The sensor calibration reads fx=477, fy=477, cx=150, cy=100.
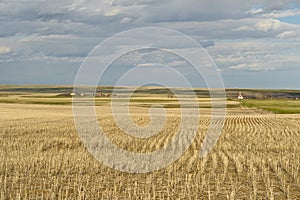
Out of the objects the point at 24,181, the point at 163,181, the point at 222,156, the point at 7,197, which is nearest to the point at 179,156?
the point at 222,156

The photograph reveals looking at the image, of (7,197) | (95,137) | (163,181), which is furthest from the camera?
(95,137)

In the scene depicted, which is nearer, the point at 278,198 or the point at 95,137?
→ the point at 278,198

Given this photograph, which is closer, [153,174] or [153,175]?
[153,175]

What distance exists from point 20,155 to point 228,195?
9.62 meters

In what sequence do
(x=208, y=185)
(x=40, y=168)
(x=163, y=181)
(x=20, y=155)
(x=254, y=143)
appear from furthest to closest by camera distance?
(x=254, y=143), (x=20, y=155), (x=40, y=168), (x=163, y=181), (x=208, y=185)

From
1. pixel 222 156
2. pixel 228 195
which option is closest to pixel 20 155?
pixel 222 156

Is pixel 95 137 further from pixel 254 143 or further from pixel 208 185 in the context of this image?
pixel 208 185

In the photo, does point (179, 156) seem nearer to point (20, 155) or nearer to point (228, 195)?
point (20, 155)

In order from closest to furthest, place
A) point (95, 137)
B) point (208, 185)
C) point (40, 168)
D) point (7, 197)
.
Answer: point (7, 197), point (208, 185), point (40, 168), point (95, 137)

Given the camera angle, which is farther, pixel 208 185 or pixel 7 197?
pixel 208 185

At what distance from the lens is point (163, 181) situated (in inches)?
530

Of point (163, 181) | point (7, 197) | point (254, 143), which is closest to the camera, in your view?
point (7, 197)

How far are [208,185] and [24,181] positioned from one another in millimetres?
5052

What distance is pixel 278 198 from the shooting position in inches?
439
